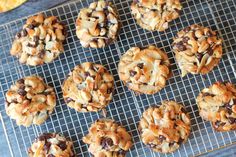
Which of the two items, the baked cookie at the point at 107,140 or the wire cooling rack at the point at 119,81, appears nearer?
the baked cookie at the point at 107,140

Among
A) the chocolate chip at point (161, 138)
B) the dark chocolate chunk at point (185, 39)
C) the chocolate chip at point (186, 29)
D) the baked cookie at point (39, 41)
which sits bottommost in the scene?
the chocolate chip at point (161, 138)

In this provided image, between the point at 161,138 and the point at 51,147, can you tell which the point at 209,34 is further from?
the point at 51,147

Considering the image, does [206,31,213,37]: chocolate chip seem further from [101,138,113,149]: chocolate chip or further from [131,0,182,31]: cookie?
[101,138,113,149]: chocolate chip

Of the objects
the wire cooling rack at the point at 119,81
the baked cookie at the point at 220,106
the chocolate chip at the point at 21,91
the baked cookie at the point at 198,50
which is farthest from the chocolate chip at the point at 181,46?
the chocolate chip at the point at 21,91

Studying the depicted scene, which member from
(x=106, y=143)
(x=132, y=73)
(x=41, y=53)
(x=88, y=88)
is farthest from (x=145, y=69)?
(x=41, y=53)

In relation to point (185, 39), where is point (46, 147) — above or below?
below

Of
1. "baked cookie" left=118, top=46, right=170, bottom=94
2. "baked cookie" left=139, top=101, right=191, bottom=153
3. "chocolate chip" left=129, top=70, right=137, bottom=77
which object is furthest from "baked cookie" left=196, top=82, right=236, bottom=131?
"chocolate chip" left=129, top=70, right=137, bottom=77

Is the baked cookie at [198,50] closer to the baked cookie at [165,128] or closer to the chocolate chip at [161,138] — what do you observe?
the baked cookie at [165,128]
